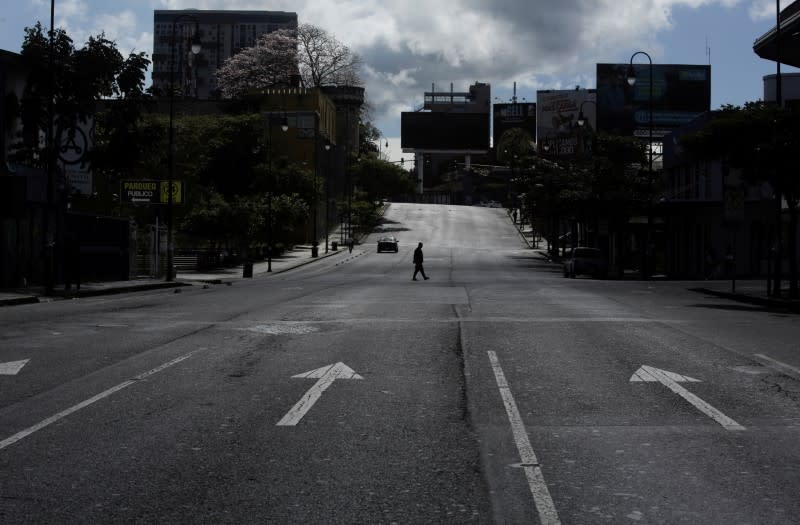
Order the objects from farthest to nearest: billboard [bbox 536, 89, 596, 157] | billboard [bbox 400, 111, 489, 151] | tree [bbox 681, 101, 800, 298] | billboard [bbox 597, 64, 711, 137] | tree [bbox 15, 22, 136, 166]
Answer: billboard [bbox 400, 111, 489, 151], billboard [bbox 536, 89, 596, 157], billboard [bbox 597, 64, 711, 137], tree [bbox 15, 22, 136, 166], tree [bbox 681, 101, 800, 298]

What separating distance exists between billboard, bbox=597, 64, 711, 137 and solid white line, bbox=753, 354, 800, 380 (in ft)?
265

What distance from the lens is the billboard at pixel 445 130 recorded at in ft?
516

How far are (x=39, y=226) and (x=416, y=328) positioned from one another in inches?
836

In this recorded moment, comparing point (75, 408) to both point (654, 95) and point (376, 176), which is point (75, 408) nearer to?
point (654, 95)

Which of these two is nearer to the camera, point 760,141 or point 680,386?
point 680,386

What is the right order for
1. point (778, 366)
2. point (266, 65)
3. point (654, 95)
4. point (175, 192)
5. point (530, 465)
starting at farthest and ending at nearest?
point (266, 65), point (654, 95), point (175, 192), point (778, 366), point (530, 465)

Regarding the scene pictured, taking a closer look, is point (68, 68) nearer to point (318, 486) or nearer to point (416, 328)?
point (416, 328)

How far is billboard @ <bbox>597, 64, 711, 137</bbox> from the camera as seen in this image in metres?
91.9

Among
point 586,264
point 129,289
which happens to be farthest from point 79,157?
point 586,264

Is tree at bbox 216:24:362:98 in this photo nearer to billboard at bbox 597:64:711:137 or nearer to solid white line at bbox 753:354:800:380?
billboard at bbox 597:64:711:137

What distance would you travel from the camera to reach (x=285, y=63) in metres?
125

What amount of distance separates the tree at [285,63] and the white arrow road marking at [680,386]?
4552 inches

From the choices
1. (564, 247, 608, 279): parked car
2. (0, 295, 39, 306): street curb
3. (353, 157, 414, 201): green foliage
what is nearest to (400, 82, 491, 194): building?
(353, 157, 414, 201): green foliage

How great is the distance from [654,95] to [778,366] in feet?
278
